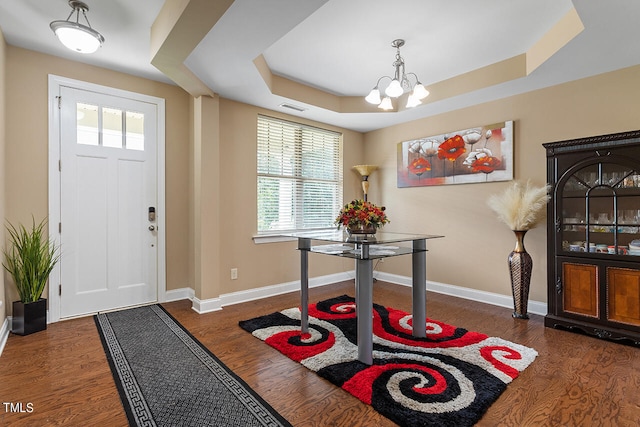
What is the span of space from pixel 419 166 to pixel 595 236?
2186 millimetres

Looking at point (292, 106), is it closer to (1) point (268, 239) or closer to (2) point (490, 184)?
(1) point (268, 239)

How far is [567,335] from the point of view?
286cm

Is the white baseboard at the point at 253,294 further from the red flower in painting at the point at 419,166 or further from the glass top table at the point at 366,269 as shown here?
the red flower in painting at the point at 419,166

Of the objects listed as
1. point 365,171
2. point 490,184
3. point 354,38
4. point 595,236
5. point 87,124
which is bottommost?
point 595,236

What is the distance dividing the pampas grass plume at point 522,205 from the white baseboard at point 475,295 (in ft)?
3.02

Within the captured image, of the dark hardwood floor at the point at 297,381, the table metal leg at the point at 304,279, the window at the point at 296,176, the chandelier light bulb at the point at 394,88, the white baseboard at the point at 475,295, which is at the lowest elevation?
the dark hardwood floor at the point at 297,381

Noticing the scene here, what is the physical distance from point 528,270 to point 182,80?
13.4ft

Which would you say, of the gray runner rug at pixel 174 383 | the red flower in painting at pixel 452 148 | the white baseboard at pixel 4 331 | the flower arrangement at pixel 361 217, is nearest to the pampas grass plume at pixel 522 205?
Result: the red flower in painting at pixel 452 148

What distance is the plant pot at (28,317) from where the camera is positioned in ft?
9.12

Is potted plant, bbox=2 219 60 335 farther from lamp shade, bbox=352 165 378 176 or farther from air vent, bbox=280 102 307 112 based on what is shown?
lamp shade, bbox=352 165 378 176

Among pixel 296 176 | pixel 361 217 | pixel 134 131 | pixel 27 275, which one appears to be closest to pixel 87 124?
pixel 134 131

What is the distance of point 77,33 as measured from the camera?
2354 millimetres

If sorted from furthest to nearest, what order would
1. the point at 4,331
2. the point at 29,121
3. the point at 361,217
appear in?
the point at 29,121 < the point at 4,331 < the point at 361,217

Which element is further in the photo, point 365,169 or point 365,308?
point 365,169
